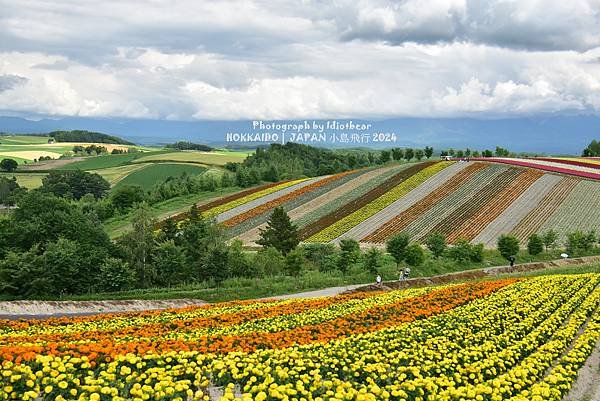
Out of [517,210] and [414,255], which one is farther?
[517,210]

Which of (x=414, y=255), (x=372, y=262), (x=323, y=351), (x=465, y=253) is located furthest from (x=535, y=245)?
(x=323, y=351)

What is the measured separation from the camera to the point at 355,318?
2161 centimetres

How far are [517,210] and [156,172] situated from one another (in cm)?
11404

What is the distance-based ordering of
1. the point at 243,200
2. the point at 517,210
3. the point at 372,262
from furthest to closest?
the point at 243,200, the point at 517,210, the point at 372,262

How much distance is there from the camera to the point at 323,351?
14.8 m

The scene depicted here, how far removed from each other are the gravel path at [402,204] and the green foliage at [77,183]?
8641 centimetres

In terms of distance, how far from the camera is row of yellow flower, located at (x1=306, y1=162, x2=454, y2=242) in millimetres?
67812

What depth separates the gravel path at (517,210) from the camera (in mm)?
61781

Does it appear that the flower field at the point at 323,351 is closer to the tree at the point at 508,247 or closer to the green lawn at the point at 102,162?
the tree at the point at 508,247

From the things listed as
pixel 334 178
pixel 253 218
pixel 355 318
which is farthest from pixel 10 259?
pixel 334 178

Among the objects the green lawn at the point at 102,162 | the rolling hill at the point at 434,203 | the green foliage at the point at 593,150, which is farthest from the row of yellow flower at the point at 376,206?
the green lawn at the point at 102,162

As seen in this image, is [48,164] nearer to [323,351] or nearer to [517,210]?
[517,210]

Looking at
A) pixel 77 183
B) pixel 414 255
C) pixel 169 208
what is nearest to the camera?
pixel 414 255

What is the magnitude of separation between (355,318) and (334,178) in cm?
8349
